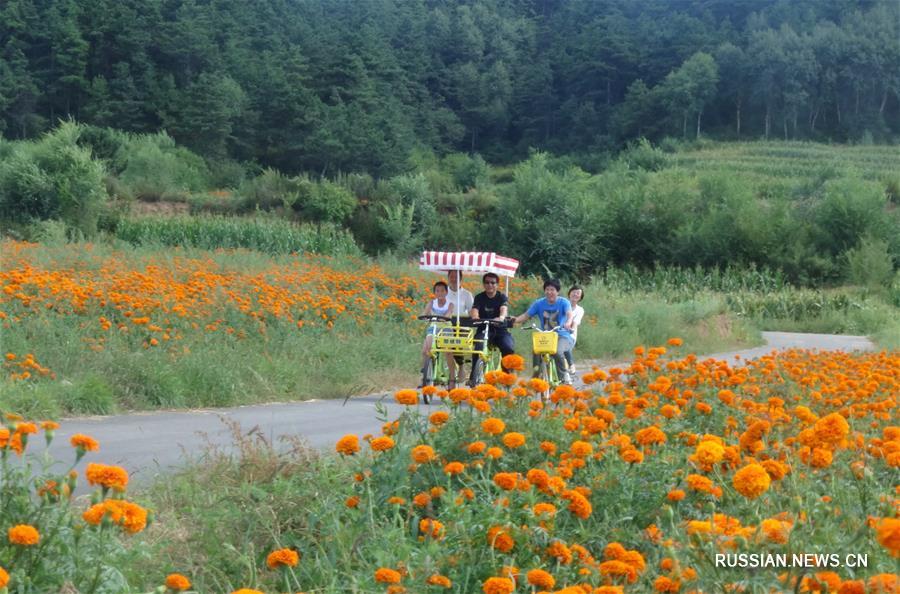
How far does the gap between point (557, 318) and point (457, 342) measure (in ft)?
4.23

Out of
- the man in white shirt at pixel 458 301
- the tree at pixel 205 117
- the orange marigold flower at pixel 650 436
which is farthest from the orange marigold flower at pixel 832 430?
the tree at pixel 205 117

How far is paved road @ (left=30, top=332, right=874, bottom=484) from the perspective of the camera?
976 centimetres

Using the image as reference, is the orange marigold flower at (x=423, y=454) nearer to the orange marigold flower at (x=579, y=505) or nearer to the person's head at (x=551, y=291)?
the orange marigold flower at (x=579, y=505)

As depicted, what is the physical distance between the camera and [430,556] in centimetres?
477

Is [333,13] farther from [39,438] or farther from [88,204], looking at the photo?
[39,438]

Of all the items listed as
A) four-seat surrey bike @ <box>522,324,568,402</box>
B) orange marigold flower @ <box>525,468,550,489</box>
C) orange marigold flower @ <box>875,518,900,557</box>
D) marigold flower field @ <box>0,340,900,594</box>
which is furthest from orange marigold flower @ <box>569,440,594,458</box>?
four-seat surrey bike @ <box>522,324,568,402</box>

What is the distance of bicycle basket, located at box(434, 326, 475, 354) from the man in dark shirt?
0.39 ft

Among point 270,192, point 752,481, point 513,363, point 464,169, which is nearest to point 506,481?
point 752,481

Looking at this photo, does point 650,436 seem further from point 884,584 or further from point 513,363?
point 884,584

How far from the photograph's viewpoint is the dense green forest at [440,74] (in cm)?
8225

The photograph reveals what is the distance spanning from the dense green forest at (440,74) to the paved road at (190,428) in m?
67.2

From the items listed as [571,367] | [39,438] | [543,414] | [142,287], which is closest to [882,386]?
[543,414]

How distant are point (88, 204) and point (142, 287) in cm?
2641

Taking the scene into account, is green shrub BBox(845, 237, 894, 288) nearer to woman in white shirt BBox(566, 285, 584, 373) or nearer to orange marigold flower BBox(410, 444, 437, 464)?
woman in white shirt BBox(566, 285, 584, 373)
